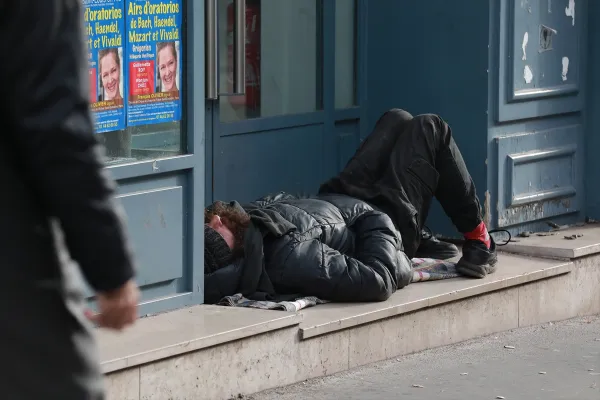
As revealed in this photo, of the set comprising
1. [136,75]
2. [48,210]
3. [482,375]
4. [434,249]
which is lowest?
[482,375]

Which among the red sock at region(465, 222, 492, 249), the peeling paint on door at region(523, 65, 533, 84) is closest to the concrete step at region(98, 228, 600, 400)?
the red sock at region(465, 222, 492, 249)

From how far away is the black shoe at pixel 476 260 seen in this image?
626 centimetres

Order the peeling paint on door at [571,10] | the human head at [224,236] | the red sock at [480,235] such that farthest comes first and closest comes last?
the peeling paint on door at [571,10]
the red sock at [480,235]
the human head at [224,236]

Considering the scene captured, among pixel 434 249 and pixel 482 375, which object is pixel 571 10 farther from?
pixel 482 375

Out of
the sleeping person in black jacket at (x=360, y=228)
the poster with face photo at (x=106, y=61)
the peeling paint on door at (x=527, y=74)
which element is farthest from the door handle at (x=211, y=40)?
the peeling paint on door at (x=527, y=74)

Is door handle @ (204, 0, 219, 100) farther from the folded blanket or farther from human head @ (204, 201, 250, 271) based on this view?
the folded blanket

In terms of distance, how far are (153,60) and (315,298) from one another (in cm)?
125

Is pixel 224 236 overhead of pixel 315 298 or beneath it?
overhead

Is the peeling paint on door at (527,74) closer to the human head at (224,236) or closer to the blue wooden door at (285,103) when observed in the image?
the blue wooden door at (285,103)

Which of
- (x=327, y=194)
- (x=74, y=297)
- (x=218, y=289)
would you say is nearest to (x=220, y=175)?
(x=327, y=194)

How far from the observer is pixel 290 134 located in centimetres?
700

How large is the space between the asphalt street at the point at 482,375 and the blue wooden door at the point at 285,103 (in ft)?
4.92

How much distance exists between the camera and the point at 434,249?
6742 mm

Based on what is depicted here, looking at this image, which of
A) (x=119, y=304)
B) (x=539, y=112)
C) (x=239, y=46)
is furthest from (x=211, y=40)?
(x=119, y=304)
